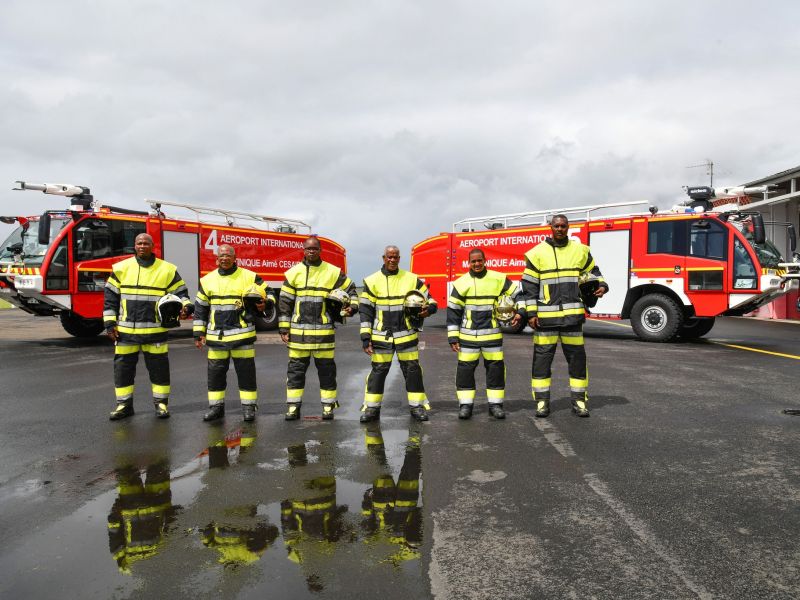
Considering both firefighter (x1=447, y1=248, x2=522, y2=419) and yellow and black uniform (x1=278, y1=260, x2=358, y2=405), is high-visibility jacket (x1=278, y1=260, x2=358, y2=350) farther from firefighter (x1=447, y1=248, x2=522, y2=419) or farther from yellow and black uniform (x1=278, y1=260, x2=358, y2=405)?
firefighter (x1=447, y1=248, x2=522, y2=419)

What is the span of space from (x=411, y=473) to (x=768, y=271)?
1048 cm

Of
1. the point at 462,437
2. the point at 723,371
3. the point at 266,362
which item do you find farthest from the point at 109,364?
the point at 723,371

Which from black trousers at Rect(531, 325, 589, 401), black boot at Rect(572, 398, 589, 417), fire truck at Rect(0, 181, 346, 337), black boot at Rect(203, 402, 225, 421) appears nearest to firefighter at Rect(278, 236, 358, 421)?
black boot at Rect(203, 402, 225, 421)

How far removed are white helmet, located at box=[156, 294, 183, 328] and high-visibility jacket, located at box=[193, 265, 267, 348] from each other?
18 cm

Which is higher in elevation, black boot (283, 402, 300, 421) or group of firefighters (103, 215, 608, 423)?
group of firefighters (103, 215, 608, 423)

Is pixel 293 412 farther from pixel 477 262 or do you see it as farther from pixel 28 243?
pixel 28 243


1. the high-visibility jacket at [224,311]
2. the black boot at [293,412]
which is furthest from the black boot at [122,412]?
the black boot at [293,412]

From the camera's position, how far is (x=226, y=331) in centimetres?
593

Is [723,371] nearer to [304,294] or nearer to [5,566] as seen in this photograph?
[304,294]

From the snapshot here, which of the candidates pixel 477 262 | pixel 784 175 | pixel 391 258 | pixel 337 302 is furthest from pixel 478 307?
pixel 784 175

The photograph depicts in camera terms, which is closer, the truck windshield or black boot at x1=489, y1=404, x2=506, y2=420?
black boot at x1=489, y1=404, x2=506, y2=420

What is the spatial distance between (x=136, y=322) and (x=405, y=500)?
374cm

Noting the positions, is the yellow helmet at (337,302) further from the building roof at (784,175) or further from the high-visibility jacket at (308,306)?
the building roof at (784,175)

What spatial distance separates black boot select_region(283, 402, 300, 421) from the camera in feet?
19.1
